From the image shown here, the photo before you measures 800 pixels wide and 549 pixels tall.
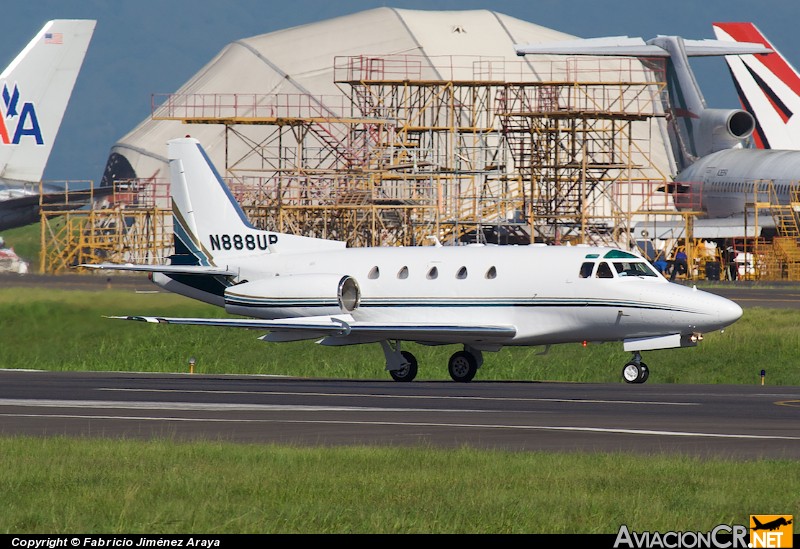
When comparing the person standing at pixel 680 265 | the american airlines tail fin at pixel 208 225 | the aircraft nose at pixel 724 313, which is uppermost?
the american airlines tail fin at pixel 208 225

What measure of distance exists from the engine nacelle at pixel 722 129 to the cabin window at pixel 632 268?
70913 mm

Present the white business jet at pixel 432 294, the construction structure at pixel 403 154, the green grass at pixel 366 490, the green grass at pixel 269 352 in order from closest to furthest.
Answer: the green grass at pixel 366 490, the white business jet at pixel 432 294, the green grass at pixel 269 352, the construction structure at pixel 403 154

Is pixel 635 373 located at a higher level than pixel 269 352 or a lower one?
higher

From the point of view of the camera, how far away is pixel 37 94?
61969 mm

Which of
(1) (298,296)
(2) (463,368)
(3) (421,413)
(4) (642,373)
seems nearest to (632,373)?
(4) (642,373)

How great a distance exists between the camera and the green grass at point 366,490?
12.5 meters

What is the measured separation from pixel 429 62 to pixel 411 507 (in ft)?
364

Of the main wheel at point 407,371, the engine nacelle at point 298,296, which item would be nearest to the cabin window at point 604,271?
the main wheel at point 407,371

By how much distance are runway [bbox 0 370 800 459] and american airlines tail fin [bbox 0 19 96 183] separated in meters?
30.5

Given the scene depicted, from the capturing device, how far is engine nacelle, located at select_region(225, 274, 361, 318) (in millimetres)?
35156

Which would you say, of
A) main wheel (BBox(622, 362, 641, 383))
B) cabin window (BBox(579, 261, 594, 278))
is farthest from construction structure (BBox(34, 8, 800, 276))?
main wheel (BBox(622, 362, 641, 383))

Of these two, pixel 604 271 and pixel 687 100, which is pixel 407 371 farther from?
pixel 687 100

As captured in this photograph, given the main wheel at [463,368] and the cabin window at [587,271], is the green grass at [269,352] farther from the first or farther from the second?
the cabin window at [587,271]

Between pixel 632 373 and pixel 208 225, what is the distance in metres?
12.1
